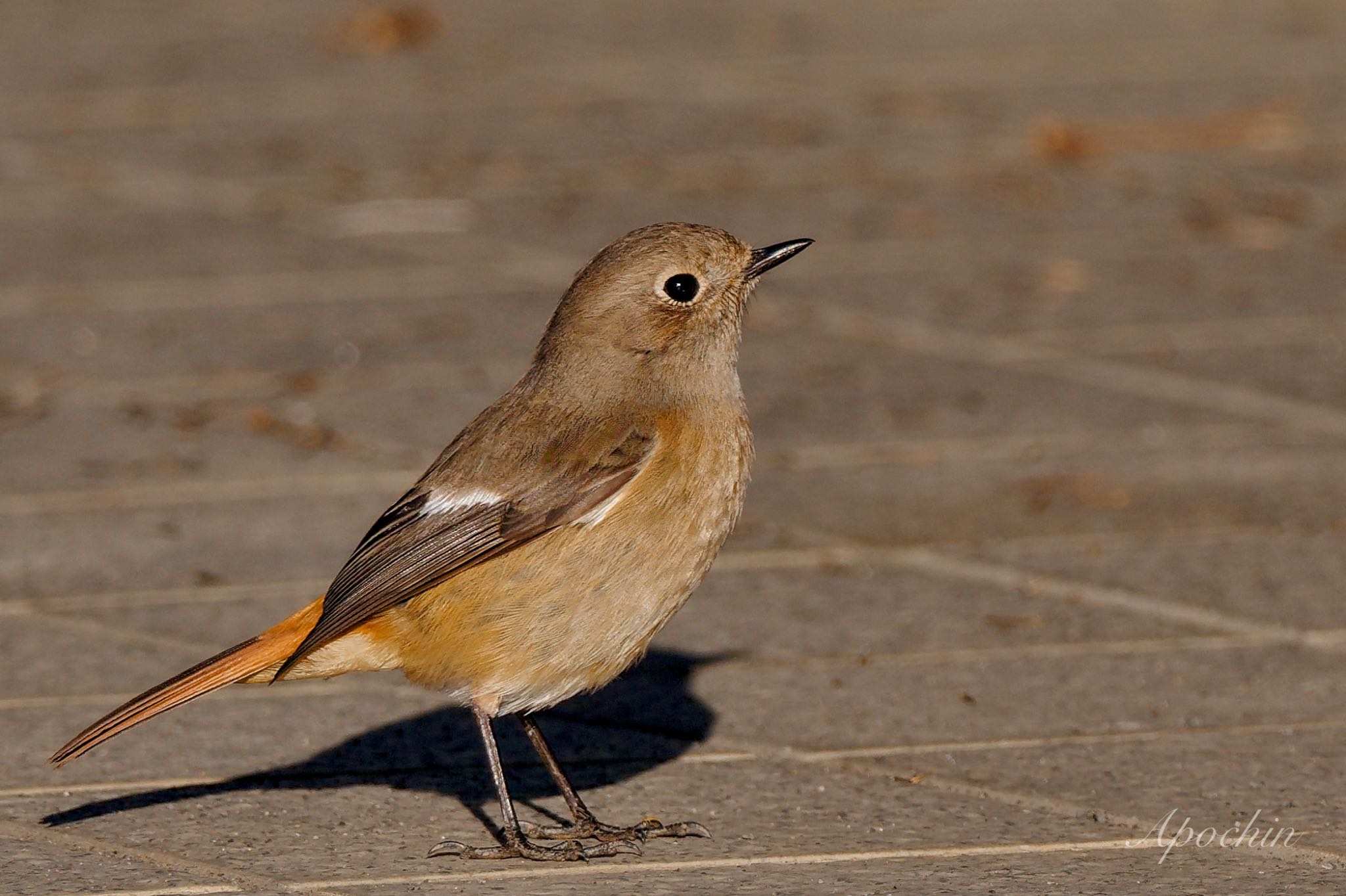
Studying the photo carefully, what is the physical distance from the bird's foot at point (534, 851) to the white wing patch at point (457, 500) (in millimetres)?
828

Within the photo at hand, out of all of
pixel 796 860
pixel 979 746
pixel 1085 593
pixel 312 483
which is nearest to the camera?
pixel 796 860

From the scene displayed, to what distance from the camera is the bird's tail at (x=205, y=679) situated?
4.97 meters

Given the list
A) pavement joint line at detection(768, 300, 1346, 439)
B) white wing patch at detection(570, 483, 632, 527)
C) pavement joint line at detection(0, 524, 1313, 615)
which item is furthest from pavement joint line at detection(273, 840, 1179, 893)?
pavement joint line at detection(768, 300, 1346, 439)

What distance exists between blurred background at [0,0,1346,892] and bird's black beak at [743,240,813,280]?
1218mm

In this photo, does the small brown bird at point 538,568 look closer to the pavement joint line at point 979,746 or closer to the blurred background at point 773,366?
the blurred background at point 773,366

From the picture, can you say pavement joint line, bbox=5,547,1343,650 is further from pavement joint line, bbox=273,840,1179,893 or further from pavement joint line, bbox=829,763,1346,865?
pavement joint line, bbox=273,840,1179,893

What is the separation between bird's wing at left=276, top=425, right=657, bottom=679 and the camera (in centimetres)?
505

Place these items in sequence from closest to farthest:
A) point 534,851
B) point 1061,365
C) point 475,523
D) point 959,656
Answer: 1. point 534,851
2. point 475,523
3. point 959,656
4. point 1061,365

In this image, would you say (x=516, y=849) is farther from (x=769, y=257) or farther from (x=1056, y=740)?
(x=769, y=257)

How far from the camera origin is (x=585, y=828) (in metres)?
4.98

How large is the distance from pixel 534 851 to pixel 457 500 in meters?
0.91

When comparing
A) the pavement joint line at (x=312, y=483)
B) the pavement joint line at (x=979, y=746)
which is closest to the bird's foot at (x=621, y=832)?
the pavement joint line at (x=979, y=746)
